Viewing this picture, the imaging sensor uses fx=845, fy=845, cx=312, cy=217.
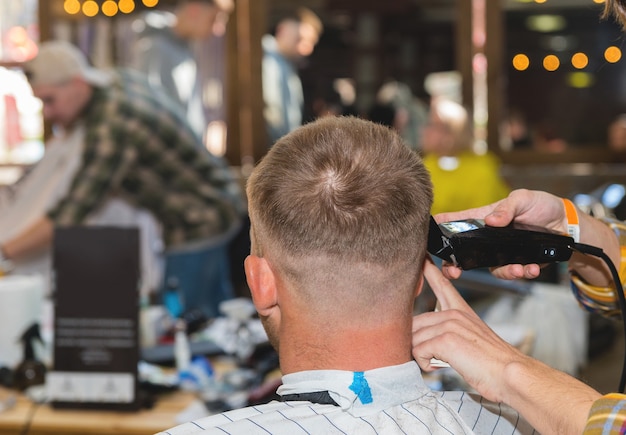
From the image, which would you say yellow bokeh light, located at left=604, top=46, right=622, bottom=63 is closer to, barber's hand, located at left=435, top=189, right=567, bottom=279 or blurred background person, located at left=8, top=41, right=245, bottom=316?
blurred background person, located at left=8, top=41, right=245, bottom=316

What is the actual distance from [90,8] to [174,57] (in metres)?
0.86

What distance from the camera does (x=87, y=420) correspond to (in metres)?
1.89

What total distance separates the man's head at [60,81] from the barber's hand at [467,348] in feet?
7.83

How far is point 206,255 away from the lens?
3590mm

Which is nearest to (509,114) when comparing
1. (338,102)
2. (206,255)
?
(338,102)

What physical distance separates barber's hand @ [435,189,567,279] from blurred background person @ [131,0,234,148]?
3.73m

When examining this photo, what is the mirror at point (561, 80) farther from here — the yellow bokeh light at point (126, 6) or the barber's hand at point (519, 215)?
the barber's hand at point (519, 215)

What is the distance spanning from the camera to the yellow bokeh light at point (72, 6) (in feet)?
18.4

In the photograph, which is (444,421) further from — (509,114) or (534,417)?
(509,114)

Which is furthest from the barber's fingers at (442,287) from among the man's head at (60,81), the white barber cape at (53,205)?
the man's head at (60,81)

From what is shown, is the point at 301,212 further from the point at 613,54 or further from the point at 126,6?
the point at 126,6

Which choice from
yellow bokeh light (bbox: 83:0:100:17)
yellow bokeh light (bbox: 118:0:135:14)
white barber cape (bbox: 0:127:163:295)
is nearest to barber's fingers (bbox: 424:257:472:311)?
white barber cape (bbox: 0:127:163:295)

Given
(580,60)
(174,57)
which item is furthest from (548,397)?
(580,60)

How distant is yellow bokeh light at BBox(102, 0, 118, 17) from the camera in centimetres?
552
